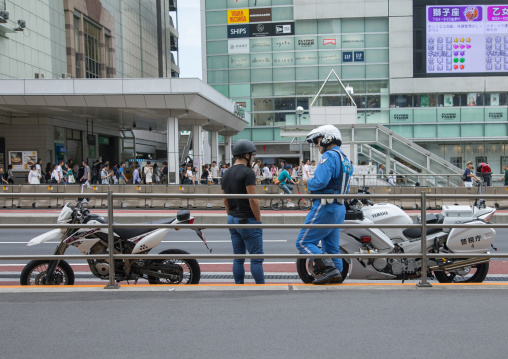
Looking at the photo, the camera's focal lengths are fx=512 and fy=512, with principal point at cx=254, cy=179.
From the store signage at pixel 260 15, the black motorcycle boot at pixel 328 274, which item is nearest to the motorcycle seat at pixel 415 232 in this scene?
the black motorcycle boot at pixel 328 274

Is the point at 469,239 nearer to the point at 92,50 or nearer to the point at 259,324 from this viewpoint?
the point at 259,324

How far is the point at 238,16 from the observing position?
46.0 m

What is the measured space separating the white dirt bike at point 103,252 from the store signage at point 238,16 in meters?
42.4

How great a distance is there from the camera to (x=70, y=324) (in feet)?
13.7

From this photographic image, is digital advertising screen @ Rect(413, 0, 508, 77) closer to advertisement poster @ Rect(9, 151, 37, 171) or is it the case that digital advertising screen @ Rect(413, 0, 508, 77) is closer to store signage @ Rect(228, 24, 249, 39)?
store signage @ Rect(228, 24, 249, 39)

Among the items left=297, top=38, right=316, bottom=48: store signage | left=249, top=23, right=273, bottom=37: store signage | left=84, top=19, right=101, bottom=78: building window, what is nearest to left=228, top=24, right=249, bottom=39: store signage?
left=249, top=23, right=273, bottom=37: store signage

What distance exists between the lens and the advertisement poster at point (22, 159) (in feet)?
101

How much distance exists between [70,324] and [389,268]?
361 cm

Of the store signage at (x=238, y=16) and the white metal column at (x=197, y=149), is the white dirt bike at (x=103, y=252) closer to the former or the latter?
the white metal column at (x=197, y=149)

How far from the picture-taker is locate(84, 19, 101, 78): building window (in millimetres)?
41331

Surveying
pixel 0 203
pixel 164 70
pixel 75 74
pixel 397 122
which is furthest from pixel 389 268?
pixel 164 70

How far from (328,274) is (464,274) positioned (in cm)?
197

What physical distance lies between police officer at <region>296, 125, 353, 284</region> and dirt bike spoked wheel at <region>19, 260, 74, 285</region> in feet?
9.13

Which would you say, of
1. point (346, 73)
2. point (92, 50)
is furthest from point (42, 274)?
point (346, 73)
